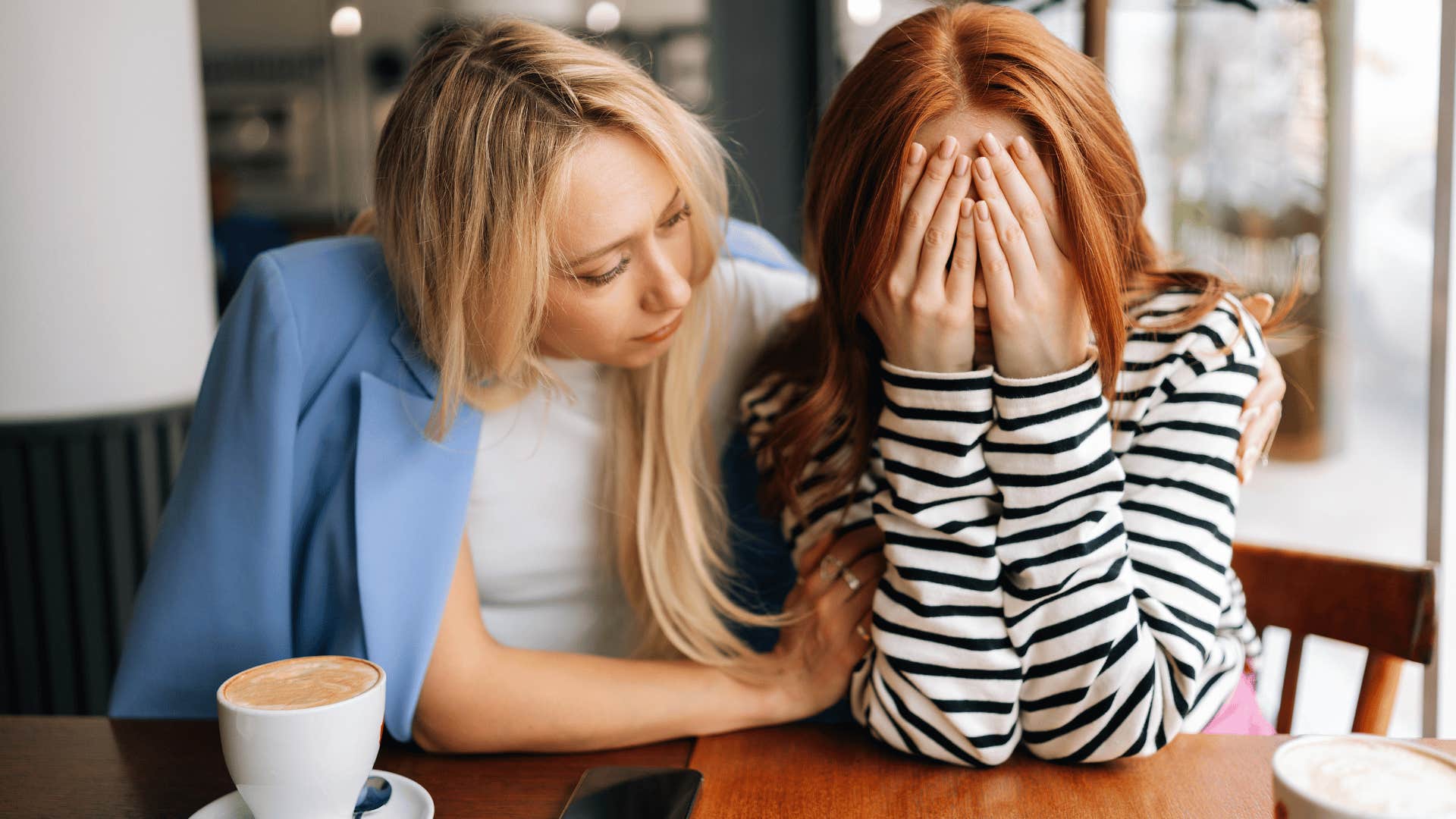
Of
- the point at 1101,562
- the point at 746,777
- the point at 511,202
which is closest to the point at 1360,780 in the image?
the point at 1101,562

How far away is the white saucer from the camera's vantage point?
709 millimetres

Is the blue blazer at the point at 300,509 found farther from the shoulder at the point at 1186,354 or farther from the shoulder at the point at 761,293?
the shoulder at the point at 1186,354

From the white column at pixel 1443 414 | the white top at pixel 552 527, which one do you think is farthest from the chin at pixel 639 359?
the white column at pixel 1443 414

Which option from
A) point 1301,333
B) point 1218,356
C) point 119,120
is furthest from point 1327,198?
point 119,120

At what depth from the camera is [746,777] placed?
2.60ft

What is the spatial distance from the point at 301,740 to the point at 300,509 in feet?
1.18

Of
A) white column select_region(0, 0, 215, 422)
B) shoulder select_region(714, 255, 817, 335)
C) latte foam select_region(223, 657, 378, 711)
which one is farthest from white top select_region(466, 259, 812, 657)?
white column select_region(0, 0, 215, 422)

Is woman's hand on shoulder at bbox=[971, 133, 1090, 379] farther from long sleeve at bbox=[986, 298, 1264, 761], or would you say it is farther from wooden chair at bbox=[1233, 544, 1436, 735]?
wooden chair at bbox=[1233, 544, 1436, 735]

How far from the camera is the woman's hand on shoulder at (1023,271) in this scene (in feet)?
2.81

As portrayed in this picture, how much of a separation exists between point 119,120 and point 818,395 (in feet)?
5.12

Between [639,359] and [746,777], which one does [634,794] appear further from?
[639,359]

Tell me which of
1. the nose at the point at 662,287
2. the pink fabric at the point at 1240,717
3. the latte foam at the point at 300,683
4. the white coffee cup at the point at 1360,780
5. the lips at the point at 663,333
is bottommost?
the pink fabric at the point at 1240,717

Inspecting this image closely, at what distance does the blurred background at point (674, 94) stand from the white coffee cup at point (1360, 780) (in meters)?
0.59

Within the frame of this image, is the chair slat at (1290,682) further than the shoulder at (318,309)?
Yes
